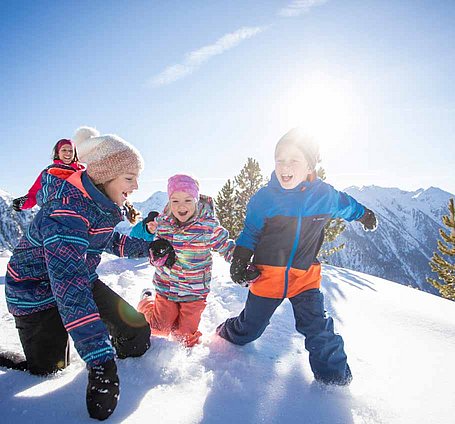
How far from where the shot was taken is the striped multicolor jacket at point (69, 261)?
1654 millimetres

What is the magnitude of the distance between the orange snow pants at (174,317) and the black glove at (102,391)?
4.33 ft

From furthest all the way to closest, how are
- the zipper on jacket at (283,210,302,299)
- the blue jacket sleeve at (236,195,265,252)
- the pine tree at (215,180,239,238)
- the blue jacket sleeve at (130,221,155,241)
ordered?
the pine tree at (215,180,239,238), the blue jacket sleeve at (130,221,155,241), the blue jacket sleeve at (236,195,265,252), the zipper on jacket at (283,210,302,299)

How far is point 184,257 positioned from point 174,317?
0.67 m

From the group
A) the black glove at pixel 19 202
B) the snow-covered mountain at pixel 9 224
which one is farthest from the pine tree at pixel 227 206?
the snow-covered mountain at pixel 9 224

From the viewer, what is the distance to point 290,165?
2568 mm

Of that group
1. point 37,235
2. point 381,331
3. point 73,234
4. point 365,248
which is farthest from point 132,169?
point 365,248

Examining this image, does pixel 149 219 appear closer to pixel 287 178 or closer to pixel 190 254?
pixel 190 254

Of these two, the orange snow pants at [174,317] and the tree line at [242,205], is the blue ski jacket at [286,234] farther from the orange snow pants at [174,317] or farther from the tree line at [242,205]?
the tree line at [242,205]

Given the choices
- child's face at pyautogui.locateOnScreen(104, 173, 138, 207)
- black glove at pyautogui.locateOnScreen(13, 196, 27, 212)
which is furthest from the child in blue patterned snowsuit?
black glove at pyautogui.locateOnScreen(13, 196, 27, 212)

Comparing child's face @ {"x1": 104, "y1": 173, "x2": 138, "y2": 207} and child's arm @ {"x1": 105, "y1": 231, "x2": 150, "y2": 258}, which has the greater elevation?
child's face @ {"x1": 104, "y1": 173, "x2": 138, "y2": 207}

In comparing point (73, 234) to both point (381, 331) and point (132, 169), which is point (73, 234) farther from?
point (381, 331)

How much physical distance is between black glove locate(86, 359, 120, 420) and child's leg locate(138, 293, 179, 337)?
4.82 ft

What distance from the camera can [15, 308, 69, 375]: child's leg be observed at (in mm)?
2039

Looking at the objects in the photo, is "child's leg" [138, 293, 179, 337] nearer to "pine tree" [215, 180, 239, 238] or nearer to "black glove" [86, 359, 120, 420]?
"black glove" [86, 359, 120, 420]
